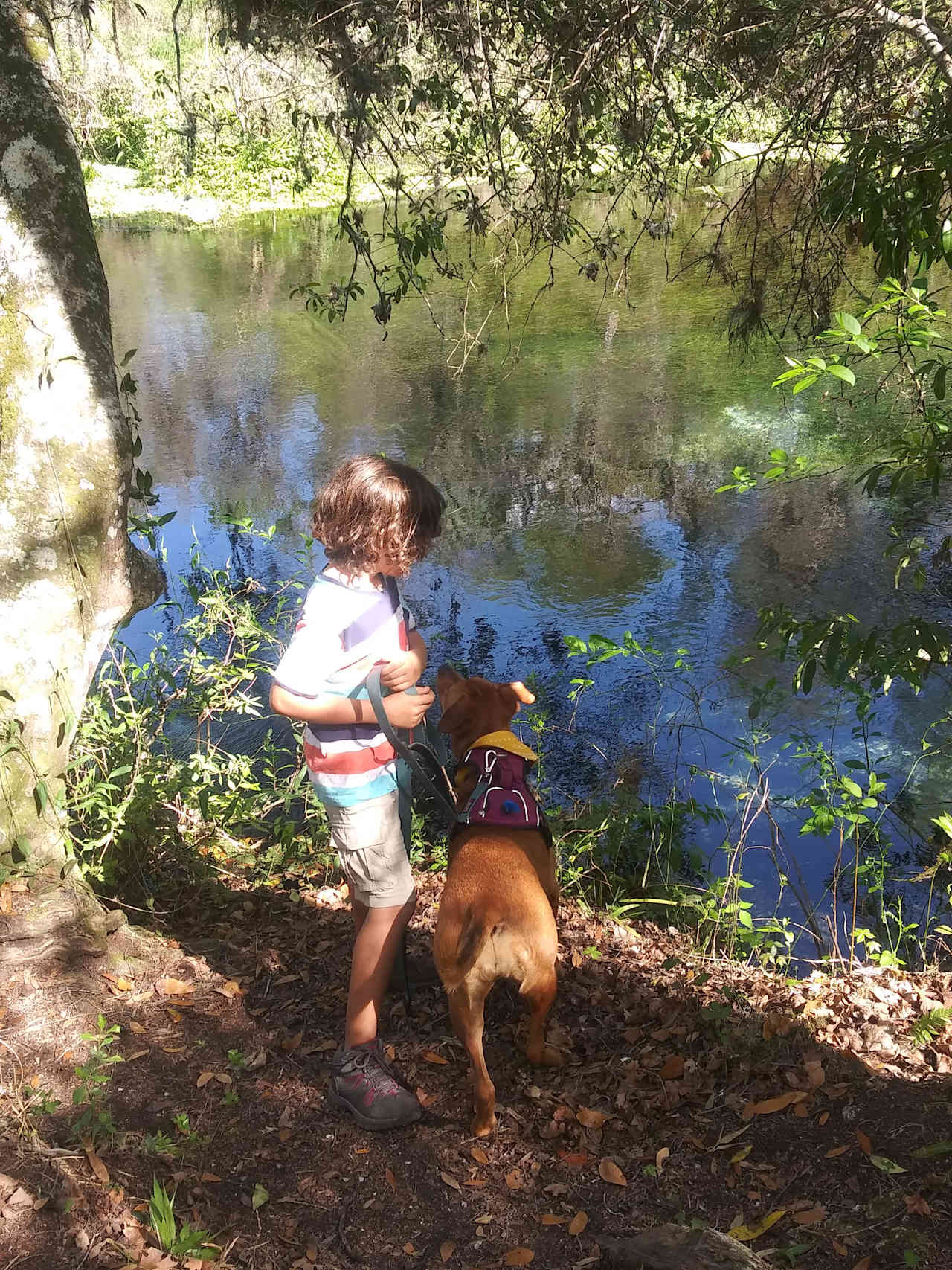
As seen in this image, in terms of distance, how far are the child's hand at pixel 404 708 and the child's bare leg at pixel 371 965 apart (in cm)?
58

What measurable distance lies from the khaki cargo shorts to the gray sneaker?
46 cm

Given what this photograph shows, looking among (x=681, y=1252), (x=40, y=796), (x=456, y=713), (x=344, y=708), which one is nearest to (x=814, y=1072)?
(x=681, y=1252)

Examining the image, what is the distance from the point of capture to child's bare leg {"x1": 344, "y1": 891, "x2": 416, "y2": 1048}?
2695 mm

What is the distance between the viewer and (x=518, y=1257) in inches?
92.1

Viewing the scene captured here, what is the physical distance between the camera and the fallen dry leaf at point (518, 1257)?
91.7 inches

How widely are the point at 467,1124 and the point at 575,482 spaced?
691cm

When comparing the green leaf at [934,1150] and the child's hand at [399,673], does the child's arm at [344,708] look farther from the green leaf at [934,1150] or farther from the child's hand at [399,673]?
the green leaf at [934,1150]

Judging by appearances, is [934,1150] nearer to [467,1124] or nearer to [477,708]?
[467,1124]

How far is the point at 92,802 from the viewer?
11.4 ft

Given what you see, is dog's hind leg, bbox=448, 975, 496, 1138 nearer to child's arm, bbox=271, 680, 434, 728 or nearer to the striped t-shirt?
the striped t-shirt

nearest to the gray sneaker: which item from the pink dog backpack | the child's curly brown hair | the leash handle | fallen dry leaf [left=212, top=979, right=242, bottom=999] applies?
fallen dry leaf [left=212, top=979, right=242, bottom=999]

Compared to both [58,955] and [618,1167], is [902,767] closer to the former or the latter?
[618,1167]

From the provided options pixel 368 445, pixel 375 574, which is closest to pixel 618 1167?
pixel 375 574

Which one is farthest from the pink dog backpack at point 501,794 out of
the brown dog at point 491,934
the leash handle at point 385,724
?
the leash handle at point 385,724
